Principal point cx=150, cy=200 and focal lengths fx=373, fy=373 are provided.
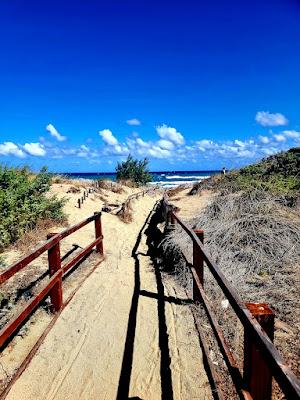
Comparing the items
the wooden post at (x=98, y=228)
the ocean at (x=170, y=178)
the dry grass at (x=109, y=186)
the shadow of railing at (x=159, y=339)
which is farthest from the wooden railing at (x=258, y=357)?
the dry grass at (x=109, y=186)

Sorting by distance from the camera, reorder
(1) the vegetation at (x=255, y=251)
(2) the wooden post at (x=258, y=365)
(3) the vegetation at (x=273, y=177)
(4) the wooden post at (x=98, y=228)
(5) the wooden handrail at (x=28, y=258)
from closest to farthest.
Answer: (2) the wooden post at (x=258, y=365) → (5) the wooden handrail at (x=28, y=258) → (1) the vegetation at (x=255, y=251) → (4) the wooden post at (x=98, y=228) → (3) the vegetation at (x=273, y=177)

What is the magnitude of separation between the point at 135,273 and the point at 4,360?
361 centimetres

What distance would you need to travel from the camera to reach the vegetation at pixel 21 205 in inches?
351

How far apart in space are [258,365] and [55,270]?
3486 mm

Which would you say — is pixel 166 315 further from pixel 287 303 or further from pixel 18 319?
pixel 18 319

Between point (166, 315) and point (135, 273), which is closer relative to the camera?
point (166, 315)

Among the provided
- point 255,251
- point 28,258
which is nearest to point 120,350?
point 28,258

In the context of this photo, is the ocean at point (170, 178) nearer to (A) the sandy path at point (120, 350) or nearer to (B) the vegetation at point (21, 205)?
(B) the vegetation at point (21, 205)

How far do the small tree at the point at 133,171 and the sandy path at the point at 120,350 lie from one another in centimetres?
3203

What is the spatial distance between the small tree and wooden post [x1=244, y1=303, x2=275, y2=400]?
118ft

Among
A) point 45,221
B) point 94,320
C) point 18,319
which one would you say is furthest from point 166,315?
point 45,221

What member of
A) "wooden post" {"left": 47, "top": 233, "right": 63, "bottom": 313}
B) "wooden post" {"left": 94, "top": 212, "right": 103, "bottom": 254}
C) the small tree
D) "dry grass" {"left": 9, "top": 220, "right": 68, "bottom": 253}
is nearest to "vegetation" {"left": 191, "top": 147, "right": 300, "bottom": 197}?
"wooden post" {"left": 94, "top": 212, "right": 103, "bottom": 254}

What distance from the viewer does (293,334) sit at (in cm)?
445

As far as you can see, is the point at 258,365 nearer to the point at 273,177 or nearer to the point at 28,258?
the point at 28,258
